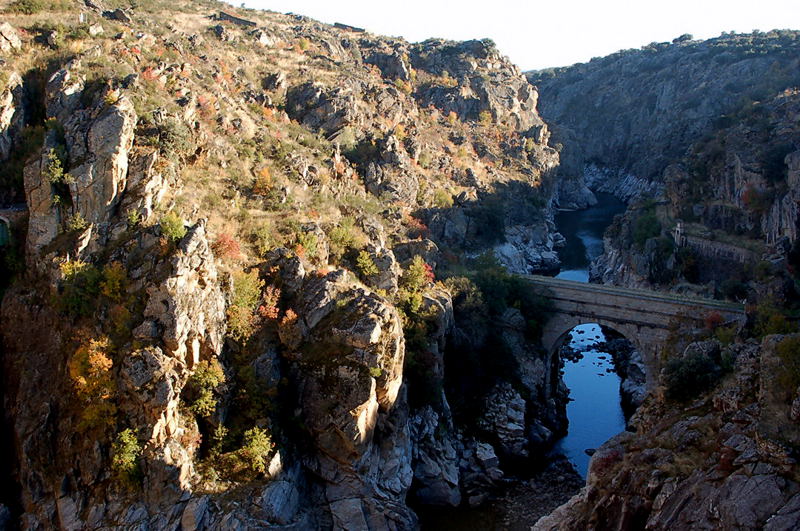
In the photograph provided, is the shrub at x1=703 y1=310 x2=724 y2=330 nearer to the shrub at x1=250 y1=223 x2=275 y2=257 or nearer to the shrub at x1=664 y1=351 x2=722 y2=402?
the shrub at x1=664 y1=351 x2=722 y2=402

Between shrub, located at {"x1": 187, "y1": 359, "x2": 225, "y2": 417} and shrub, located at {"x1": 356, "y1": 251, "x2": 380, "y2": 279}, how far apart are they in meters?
9.92

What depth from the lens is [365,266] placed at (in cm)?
3338

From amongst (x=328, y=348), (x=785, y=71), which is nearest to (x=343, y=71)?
(x=328, y=348)

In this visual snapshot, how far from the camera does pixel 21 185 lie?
2998 cm

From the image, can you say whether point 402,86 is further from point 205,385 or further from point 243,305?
point 205,385

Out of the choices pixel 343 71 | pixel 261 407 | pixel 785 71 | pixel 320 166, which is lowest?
pixel 261 407

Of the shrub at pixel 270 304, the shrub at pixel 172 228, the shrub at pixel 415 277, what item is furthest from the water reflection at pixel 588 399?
the shrub at pixel 172 228

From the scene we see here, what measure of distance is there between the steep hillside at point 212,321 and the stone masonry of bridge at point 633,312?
1347 millimetres

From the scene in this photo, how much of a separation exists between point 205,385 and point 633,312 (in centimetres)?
2423

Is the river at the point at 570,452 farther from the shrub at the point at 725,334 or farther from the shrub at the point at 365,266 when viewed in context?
the shrub at the point at 365,266

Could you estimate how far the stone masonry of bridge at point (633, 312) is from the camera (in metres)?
36.7

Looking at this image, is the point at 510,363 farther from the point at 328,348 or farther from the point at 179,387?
the point at 179,387

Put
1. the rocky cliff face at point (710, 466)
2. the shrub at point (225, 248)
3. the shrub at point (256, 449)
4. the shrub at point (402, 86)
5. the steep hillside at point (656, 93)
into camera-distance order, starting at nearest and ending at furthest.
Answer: the rocky cliff face at point (710, 466) < the shrub at point (256, 449) < the shrub at point (225, 248) < the shrub at point (402, 86) < the steep hillside at point (656, 93)

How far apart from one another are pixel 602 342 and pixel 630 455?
1240 inches
